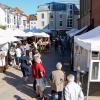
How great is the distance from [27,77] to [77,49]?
3335 mm

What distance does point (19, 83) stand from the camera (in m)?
18.4

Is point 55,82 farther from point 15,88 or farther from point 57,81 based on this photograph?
point 15,88

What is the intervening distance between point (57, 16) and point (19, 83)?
282 ft

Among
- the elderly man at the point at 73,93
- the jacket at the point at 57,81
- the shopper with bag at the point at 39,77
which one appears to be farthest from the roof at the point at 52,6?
the elderly man at the point at 73,93

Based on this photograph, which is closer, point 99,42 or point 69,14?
point 99,42

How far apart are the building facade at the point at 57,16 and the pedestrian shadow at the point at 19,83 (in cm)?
8084

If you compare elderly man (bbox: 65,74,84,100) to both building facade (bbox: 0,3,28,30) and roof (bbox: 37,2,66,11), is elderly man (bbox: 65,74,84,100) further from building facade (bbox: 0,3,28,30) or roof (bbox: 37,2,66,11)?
roof (bbox: 37,2,66,11)

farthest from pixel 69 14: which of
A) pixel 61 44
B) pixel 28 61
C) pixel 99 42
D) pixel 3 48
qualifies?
pixel 99 42

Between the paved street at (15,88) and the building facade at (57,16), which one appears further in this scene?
the building facade at (57,16)

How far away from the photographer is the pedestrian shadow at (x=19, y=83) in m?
16.0

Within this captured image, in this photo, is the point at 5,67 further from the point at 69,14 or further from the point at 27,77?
the point at 69,14

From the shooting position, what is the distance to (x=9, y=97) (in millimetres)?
15016

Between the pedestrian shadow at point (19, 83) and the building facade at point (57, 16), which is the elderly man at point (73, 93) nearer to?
the pedestrian shadow at point (19, 83)

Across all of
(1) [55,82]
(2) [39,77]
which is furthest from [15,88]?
(1) [55,82]
